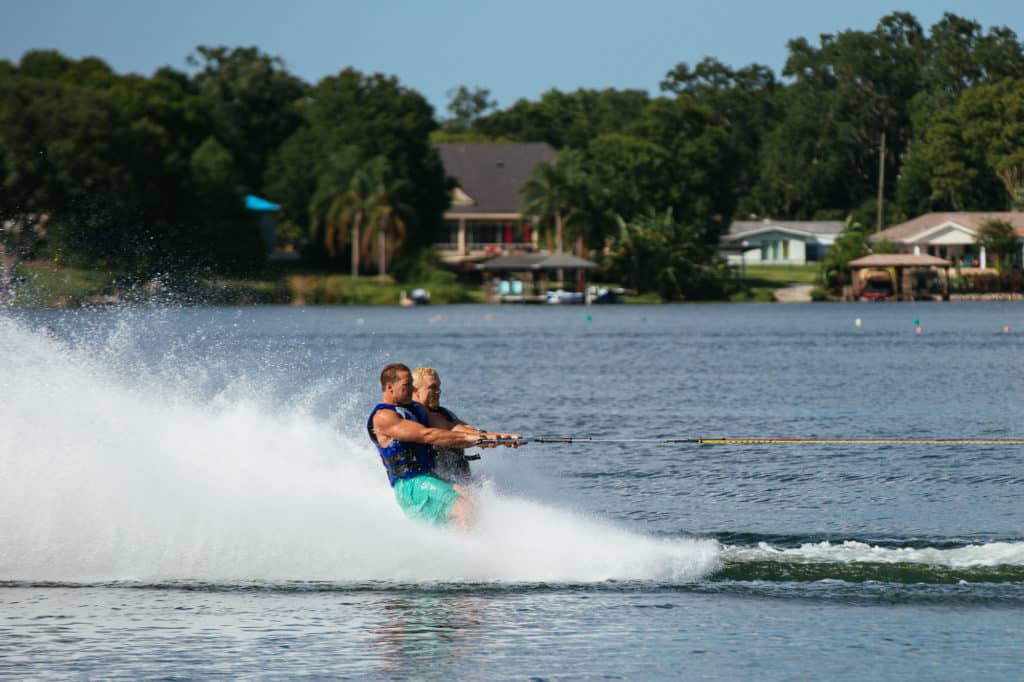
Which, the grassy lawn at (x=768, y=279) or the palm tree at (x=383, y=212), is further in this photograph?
the grassy lawn at (x=768, y=279)

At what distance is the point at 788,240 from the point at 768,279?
1739 cm

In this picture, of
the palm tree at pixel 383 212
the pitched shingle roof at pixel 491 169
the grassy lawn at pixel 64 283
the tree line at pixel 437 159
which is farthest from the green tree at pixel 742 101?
the grassy lawn at pixel 64 283

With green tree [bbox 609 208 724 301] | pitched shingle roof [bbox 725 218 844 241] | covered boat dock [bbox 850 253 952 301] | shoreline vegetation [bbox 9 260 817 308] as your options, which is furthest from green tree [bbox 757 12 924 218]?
green tree [bbox 609 208 724 301]

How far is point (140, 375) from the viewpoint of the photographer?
63.6 ft

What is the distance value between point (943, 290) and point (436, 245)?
35.9 m

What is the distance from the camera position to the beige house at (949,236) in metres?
116

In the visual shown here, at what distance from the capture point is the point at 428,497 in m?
13.7

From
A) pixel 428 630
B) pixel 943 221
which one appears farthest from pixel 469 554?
pixel 943 221

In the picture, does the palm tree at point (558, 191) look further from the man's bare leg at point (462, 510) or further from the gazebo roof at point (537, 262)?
the man's bare leg at point (462, 510)

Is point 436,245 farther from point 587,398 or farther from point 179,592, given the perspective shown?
point 179,592

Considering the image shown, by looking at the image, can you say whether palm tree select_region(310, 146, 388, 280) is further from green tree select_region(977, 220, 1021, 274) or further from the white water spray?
the white water spray

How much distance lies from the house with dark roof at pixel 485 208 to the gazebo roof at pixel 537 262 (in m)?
6.88

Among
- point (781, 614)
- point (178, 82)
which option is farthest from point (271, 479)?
point (178, 82)

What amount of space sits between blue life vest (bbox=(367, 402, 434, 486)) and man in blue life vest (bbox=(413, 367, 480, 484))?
0.08 meters
